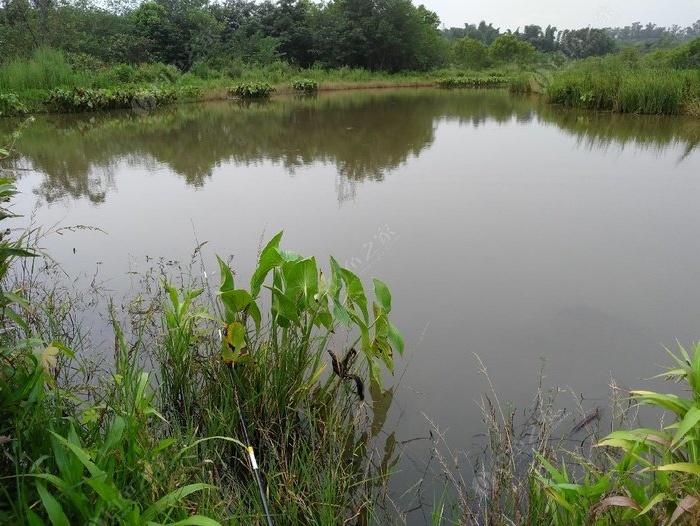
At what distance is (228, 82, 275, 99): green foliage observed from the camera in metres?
12.2

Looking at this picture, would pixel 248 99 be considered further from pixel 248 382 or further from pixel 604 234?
pixel 248 382

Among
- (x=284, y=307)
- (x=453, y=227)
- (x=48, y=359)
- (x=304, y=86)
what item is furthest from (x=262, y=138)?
(x=304, y=86)

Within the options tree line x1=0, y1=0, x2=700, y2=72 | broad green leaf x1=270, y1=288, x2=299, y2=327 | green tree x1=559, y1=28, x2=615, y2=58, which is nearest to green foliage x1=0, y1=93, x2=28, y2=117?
tree line x1=0, y1=0, x2=700, y2=72

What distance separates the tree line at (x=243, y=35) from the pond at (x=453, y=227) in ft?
29.5

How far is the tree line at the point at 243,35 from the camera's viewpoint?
1312 centimetres

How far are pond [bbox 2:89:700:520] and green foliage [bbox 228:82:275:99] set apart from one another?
19.5ft

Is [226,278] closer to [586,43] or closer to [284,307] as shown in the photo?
[284,307]

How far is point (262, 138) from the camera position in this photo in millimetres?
6289

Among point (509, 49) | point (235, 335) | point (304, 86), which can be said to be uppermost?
point (509, 49)

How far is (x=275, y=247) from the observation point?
146 centimetres

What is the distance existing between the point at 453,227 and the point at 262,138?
12.7 ft

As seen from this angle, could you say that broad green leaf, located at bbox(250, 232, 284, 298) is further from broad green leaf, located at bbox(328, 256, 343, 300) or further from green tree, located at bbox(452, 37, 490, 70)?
green tree, located at bbox(452, 37, 490, 70)

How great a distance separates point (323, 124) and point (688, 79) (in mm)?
5723

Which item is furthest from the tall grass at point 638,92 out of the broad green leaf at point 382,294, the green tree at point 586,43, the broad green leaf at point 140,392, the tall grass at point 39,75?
the green tree at point 586,43
